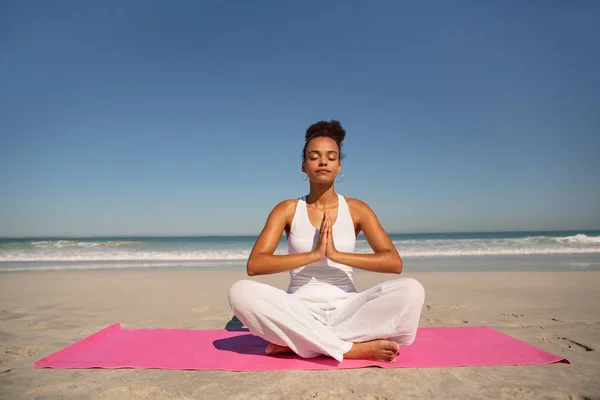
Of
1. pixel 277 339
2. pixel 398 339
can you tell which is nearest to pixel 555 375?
pixel 398 339

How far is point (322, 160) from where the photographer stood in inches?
128

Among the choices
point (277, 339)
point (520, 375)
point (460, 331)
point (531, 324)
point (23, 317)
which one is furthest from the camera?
point (23, 317)

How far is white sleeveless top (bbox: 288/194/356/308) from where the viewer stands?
123 inches

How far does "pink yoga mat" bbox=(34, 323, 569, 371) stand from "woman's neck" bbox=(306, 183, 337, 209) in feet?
4.08

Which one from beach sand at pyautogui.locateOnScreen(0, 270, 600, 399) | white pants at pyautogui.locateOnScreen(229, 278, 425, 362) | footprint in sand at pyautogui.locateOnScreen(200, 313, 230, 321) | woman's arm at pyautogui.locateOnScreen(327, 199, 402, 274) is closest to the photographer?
beach sand at pyautogui.locateOnScreen(0, 270, 600, 399)

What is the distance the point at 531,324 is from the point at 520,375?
2.15 metres

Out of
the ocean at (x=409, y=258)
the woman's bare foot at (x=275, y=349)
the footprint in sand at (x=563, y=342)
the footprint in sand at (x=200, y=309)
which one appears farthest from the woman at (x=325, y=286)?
the ocean at (x=409, y=258)

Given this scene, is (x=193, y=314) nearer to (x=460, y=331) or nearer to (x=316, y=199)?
(x=316, y=199)

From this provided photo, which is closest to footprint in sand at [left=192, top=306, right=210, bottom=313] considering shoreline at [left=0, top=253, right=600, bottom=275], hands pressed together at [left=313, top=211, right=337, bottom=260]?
hands pressed together at [left=313, top=211, right=337, bottom=260]

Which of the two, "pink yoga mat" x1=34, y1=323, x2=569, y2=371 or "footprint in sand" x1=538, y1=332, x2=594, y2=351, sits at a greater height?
"pink yoga mat" x1=34, y1=323, x2=569, y2=371

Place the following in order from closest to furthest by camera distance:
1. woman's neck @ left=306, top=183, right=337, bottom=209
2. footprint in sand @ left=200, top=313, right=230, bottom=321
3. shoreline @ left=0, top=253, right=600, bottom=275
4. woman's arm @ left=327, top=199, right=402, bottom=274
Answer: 1. woman's arm @ left=327, top=199, right=402, bottom=274
2. woman's neck @ left=306, top=183, right=337, bottom=209
3. footprint in sand @ left=200, top=313, right=230, bottom=321
4. shoreline @ left=0, top=253, right=600, bottom=275

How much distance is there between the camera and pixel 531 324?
14.8 ft

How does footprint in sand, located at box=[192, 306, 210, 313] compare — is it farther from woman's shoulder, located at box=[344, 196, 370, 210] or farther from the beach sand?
woman's shoulder, located at box=[344, 196, 370, 210]

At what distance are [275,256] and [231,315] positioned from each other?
262 centimetres
